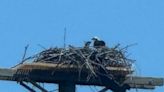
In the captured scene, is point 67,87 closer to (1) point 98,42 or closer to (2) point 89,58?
(2) point 89,58

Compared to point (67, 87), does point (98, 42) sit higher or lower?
higher

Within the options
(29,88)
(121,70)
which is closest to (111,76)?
(121,70)

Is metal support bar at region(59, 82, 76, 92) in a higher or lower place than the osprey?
lower

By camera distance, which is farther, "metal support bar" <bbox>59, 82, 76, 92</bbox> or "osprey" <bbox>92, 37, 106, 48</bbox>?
"osprey" <bbox>92, 37, 106, 48</bbox>

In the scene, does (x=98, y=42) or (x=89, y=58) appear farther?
(x=98, y=42)

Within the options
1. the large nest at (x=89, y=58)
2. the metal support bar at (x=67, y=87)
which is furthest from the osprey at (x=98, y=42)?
the metal support bar at (x=67, y=87)

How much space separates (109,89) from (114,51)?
0.85 meters

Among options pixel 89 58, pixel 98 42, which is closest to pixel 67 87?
pixel 89 58

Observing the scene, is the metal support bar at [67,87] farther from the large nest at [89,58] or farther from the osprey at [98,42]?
the osprey at [98,42]

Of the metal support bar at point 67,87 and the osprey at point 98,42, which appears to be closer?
the metal support bar at point 67,87

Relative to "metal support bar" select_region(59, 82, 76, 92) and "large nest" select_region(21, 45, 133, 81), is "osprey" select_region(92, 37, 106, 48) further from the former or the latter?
"metal support bar" select_region(59, 82, 76, 92)

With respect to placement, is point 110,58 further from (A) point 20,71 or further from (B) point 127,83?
(A) point 20,71

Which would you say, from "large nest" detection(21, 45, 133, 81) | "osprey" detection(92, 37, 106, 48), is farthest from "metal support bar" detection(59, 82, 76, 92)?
"osprey" detection(92, 37, 106, 48)

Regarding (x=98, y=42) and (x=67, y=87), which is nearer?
(x=67, y=87)
